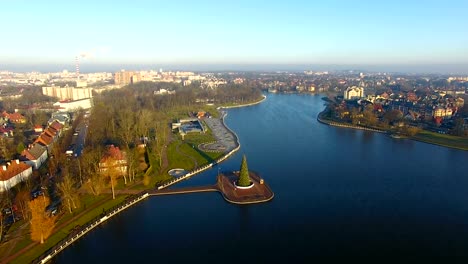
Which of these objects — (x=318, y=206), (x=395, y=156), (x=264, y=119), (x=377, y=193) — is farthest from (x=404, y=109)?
(x=318, y=206)

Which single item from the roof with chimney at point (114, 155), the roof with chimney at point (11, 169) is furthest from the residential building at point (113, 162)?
the roof with chimney at point (11, 169)

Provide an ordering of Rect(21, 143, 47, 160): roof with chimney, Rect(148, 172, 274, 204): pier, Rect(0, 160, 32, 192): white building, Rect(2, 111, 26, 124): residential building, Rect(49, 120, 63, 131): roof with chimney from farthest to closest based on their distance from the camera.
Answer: Rect(2, 111, 26, 124): residential building → Rect(49, 120, 63, 131): roof with chimney → Rect(21, 143, 47, 160): roof with chimney → Rect(0, 160, 32, 192): white building → Rect(148, 172, 274, 204): pier

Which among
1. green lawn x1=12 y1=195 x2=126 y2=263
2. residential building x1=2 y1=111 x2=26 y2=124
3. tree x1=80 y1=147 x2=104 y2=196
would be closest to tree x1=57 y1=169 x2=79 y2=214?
green lawn x1=12 y1=195 x2=126 y2=263

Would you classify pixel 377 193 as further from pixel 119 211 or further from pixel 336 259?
pixel 119 211

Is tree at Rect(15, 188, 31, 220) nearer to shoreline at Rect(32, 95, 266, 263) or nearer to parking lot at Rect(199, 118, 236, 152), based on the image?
shoreline at Rect(32, 95, 266, 263)

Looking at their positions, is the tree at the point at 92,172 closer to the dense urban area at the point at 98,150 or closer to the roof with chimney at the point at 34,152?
the dense urban area at the point at 98,150

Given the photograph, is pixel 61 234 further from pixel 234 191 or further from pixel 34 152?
pixel 34 152

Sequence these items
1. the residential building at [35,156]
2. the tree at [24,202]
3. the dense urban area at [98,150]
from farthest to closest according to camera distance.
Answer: the residential building at [35,156] < the tree at [24,202] < the dense urban area at [98,150]
